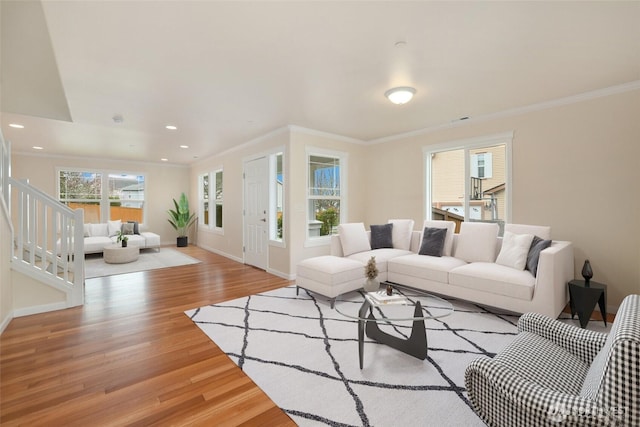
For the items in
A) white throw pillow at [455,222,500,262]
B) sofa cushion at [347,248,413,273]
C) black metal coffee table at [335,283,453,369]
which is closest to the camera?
black metal coffee table at [335,283,453,369]

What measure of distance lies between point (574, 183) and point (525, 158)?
0.62m

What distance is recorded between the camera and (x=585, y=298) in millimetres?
2822

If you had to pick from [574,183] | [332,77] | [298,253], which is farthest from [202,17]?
[574,183]

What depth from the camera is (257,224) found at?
18.1 feet

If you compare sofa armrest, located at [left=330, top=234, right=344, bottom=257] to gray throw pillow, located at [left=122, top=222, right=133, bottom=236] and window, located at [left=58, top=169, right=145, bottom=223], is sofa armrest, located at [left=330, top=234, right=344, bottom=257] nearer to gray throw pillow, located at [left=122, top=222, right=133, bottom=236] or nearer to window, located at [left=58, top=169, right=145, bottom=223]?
gray throw pillow, located at [left=122, top=222, right=133, bottom=236]

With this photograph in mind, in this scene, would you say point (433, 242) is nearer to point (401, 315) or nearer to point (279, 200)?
point (401, 315)

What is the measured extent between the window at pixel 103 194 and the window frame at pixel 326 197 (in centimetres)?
592

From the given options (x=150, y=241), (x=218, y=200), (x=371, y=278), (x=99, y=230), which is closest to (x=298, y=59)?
(x=371, y=278)

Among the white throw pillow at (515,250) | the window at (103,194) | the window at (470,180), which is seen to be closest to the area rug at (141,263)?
the window at (103,194)

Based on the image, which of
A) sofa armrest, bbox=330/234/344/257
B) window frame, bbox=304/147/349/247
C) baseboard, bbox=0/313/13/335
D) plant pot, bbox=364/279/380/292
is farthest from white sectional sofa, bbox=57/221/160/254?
plant pot, bbox=364/279/380/292

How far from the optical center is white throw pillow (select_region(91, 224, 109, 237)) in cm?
710

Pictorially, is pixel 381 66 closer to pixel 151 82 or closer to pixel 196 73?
pixel 196 73

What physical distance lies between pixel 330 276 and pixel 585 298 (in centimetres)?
252

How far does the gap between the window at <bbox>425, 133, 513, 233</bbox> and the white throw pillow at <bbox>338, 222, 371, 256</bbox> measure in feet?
4.33
